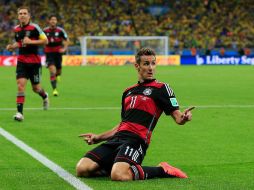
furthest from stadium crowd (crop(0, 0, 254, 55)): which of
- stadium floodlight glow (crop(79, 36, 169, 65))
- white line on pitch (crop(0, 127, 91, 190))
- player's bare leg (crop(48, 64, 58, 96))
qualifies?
white line on pitch (crop(0, 127, 91, 190))

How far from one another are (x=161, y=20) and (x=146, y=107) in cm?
5458

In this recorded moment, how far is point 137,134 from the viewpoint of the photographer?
8438 millimetres

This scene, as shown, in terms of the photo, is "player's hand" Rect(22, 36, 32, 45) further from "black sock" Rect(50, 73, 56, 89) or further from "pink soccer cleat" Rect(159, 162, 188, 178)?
"black sock" Rect(50, 73, 56, 89)

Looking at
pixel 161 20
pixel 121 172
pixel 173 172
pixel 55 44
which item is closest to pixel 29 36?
pixel 173 172

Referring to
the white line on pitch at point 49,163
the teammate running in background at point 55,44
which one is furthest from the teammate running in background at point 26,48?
the teammate running in background at point 55,44

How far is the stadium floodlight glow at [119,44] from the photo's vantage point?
54.1m

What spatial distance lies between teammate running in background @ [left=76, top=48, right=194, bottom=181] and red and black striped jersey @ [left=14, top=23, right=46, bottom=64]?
24.7ft

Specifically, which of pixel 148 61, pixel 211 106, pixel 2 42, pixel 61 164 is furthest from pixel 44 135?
pixel 2 42

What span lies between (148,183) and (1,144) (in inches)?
161

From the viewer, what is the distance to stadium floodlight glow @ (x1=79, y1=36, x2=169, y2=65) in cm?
5409

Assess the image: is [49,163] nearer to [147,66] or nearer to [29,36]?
[147,66]

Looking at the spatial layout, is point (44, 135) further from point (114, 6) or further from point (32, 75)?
point (114, 6)

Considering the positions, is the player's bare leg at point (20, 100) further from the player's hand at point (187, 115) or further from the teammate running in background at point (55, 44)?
the teammate running in background at point (55, 44)

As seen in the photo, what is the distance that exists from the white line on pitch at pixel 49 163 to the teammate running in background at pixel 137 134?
201 millimetres
